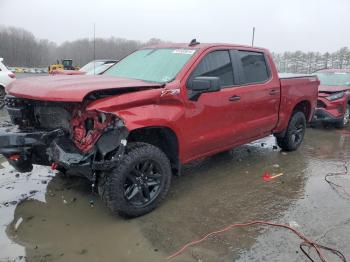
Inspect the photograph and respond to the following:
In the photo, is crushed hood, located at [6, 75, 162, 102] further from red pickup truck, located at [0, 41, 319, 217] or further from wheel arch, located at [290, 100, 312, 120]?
wheel arch, located at [290, 100, 312, 120]

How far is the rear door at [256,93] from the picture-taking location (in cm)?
518

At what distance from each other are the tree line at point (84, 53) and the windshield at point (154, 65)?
1542cm

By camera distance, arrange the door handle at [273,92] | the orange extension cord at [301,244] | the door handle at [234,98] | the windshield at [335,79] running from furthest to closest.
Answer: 1. the windshield at [335,79]
2. the door handle at [273,92]
3. the door handle at [234,98]
4. the orange extension cord at [301,244]

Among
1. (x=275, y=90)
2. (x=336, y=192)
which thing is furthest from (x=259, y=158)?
(x=336, y=192)

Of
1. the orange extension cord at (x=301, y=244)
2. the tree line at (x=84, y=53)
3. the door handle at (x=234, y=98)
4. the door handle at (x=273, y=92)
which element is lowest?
the orange extension cord at (x=301, y=244)

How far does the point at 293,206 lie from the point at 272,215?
0.41m

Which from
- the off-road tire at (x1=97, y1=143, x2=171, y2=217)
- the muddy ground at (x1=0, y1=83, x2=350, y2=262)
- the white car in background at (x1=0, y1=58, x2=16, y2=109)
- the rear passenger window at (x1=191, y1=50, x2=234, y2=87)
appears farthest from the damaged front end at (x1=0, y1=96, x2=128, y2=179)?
the white car in background at (x1=0, y1=58, x2=16, y2=109)

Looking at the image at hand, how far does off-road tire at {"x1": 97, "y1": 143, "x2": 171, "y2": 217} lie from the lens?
362cm

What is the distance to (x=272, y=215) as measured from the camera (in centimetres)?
413

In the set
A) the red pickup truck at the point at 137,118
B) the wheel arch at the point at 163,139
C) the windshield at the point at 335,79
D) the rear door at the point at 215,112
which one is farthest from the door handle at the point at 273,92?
the windshield at the point at 335,79

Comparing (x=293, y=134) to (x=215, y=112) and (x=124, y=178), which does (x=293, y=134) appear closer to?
(x=215, y=112)

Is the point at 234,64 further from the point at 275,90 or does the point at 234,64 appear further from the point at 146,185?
the point at 146,185

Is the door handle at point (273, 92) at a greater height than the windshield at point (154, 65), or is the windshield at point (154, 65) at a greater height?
the windshield at point (154, 65)

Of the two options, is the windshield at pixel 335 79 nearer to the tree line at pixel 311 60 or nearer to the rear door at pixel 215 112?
the rear door at pixel 215 112
